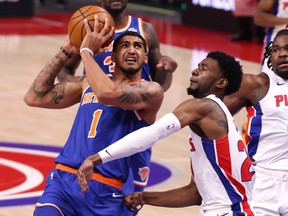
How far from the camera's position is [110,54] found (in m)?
7.36

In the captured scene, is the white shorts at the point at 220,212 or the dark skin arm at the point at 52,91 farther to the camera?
the dark skin arm at the point at 52,91

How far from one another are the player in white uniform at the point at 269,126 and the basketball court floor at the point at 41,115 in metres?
1.90

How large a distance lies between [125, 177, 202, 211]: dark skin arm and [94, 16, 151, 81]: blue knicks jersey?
170cm

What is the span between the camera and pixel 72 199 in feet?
18.9

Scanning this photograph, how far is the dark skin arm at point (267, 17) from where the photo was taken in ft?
30.5

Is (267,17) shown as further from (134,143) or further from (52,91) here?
(134,143)

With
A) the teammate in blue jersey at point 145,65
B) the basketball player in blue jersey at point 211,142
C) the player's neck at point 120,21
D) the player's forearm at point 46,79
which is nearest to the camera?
the basketball player in blue jersey at point 211,142

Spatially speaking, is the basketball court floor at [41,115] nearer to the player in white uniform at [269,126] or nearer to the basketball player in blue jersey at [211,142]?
the player in white uniform at [269,126]

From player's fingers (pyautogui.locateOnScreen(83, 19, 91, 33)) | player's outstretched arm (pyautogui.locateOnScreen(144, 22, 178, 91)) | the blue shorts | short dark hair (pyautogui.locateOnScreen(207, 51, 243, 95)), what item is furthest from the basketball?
player's outstretched arm (pyautogui.locateOnScreen(144, 22, 178, 91))

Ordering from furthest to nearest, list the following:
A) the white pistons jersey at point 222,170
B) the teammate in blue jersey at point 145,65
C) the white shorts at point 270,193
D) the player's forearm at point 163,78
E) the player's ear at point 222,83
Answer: the player's forearm at point 163,78 → the teammate in blue jersey at point 145,65 → the white shorts at point 270,193 → the player's ear at point 222,83 → the white pistons jersey at point 222,170

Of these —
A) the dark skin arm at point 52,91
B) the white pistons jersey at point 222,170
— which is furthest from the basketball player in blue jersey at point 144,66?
the white pistons jersey at point 222,170

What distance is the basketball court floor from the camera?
8.95 metres

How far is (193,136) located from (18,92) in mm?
7837

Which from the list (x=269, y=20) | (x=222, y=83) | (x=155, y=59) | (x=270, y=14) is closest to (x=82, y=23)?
(x=222, y=83)
